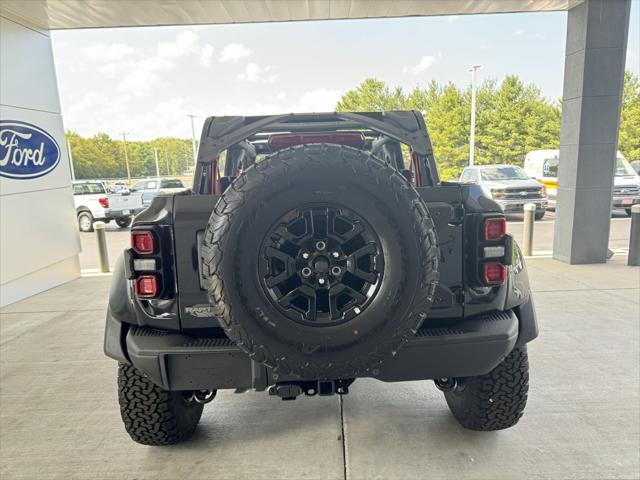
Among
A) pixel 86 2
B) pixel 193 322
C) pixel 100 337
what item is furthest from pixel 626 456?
pixel 86 2

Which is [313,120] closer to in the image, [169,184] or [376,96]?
[169,184]

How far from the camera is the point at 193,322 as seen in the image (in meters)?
1.95

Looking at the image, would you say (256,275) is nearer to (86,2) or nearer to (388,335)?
(388,335)

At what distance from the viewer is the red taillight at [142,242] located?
6.15ft

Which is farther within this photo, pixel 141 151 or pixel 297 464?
pixel 141 151

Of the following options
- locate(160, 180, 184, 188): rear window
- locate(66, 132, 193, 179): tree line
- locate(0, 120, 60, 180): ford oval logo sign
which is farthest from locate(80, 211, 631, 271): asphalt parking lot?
locate(66, 132, 193, 179): tree line

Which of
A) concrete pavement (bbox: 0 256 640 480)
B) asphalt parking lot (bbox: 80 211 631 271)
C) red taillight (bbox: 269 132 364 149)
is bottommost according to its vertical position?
asphalt parking lot (bbox: 80 211 631 271)

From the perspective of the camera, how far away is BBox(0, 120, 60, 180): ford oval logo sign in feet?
18.6

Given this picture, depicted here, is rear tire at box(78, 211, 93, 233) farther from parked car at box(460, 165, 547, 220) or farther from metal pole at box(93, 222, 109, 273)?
parked car at box(460, 165, 547, 220)

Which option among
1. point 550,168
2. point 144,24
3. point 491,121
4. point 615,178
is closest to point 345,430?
point 144,24

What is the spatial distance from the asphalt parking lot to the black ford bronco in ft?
21.6

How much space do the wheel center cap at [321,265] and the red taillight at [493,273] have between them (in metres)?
0.79

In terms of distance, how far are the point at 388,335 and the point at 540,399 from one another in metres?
1.82

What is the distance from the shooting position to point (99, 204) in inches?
539
